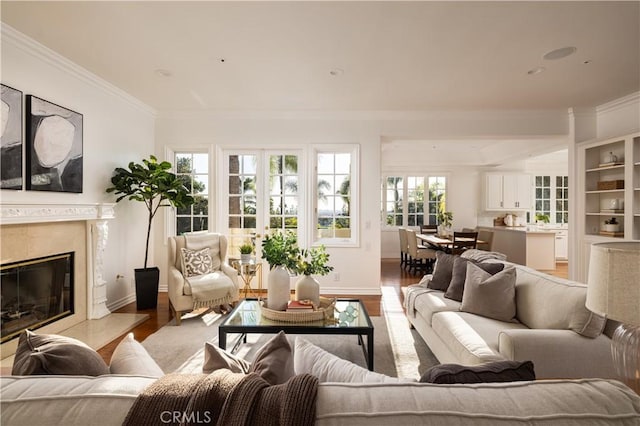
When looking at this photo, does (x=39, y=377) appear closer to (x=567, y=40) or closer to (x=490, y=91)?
(x=567, y=40)

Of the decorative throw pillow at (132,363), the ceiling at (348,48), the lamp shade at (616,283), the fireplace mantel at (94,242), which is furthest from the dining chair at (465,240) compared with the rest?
the decorative throw pillow at (132,363)

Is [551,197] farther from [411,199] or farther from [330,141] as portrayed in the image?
[330,141]

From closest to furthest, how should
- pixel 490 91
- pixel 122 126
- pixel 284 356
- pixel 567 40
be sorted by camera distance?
pixel 284 356 < pixel 567 40 < pixel 490 91 < pixel 122 126

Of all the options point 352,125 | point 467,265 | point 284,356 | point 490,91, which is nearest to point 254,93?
point 352,125

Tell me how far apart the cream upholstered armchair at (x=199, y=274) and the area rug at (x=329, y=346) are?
9.8 inches

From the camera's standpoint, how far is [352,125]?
5.07 meters

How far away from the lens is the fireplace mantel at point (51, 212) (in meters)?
2.76

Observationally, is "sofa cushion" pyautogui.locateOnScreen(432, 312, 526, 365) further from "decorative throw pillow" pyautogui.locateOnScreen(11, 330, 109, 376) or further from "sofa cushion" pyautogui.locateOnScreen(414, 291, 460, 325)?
"decorative throw pillow" pyautogui.locateOnScreen(11, 330, 109, 376)

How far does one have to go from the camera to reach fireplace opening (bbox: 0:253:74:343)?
2889 millimetres

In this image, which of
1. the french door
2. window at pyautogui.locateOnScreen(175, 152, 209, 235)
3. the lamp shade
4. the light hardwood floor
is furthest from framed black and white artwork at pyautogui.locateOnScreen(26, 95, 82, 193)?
the lamp shade

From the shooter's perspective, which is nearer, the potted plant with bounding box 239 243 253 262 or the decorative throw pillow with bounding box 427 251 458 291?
the decorative throw pillow with bounding box 427 251 458 291

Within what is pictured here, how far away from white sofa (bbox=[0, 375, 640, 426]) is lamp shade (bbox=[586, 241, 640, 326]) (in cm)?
42

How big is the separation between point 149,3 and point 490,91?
365 cm

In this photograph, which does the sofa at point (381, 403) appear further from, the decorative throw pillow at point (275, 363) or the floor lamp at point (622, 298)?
the floor lamp at point (622, 298)
